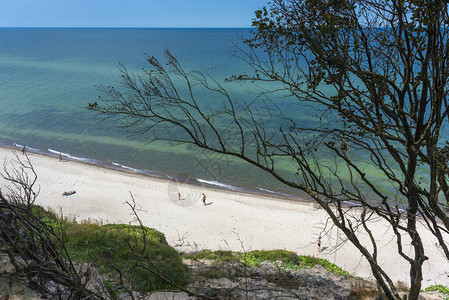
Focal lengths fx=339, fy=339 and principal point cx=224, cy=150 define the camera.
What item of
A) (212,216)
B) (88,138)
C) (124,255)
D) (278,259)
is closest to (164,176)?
(212,216)

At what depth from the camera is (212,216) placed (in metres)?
22.2

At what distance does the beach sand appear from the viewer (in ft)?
58.8

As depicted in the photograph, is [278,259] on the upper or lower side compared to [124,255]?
upper

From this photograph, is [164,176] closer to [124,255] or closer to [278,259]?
[278,259]

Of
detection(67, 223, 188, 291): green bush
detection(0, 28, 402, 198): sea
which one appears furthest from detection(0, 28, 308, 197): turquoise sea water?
detection(67, 223, 188, 291): green bush

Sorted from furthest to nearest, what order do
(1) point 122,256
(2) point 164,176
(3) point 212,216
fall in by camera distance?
(2) point 164,176 → (3) point 212,216 → (1) point 122,256

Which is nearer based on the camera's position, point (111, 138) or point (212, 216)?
point (212, 216)

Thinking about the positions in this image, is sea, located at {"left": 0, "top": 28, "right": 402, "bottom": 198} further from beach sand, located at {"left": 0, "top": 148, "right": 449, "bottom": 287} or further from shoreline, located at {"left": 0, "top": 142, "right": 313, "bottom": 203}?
beach sand, located at {"left": 0, "top": 148, "right": 449, "bottom": 287}

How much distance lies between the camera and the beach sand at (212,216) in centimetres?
1792

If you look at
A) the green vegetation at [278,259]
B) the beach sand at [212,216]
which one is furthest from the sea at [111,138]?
the green vegetation at [278,259]

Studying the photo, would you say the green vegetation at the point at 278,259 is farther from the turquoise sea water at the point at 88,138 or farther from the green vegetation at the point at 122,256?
the turquoise sea water at the point at 88,138

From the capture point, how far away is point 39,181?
26844mm

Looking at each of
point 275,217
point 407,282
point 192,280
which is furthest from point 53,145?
point 407,282

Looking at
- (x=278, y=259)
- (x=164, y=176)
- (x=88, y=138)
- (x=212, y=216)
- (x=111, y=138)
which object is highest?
(x=111, y=138)
